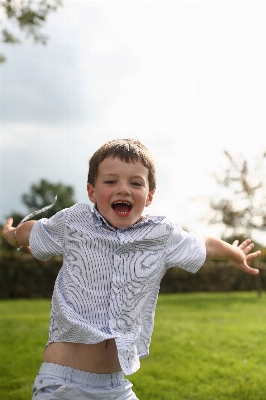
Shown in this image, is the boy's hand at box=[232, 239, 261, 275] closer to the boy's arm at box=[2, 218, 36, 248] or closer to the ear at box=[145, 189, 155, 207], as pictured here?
the ear at box=[145, 189, 155, 207]

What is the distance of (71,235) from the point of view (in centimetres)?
252

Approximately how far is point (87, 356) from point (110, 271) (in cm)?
38

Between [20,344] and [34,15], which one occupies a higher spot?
[34,15]

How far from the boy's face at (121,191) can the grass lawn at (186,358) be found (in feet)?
10.4

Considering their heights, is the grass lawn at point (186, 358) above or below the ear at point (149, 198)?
below

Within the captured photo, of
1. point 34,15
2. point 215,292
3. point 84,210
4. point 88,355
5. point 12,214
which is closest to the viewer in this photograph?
point 88,355

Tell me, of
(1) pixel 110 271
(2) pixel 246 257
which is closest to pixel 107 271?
(1) pixel 110 271

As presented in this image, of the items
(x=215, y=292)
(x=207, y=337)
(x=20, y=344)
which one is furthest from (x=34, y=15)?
(x=215, y=292)

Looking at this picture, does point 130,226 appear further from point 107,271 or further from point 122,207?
point 107,271

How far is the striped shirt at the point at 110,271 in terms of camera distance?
240cm

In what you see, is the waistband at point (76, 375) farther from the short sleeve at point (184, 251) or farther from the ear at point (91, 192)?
the ear at point (91, 192)

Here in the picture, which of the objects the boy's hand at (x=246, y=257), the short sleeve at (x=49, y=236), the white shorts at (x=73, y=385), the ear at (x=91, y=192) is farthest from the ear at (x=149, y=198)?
the white shorts at (x=73, y=385)

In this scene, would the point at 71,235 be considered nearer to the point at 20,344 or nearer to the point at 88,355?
the point at 88,355

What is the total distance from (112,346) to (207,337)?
638 cm
